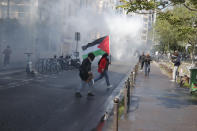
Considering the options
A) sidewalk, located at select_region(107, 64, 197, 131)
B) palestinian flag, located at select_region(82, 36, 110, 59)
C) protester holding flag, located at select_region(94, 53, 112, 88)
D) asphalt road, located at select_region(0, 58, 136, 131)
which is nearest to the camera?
asphalt road, located at select_region(0, 58, 136, 131)

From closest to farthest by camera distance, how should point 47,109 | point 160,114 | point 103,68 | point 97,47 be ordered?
1. point 47,109
2. point 160,114
3. point 97,47
4. point 103,68

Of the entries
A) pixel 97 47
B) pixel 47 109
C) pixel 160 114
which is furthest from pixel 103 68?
pixel 47 109

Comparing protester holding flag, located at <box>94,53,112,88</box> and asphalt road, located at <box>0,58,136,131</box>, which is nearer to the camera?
asphalt road, located at <box>0,58,136,131</box>

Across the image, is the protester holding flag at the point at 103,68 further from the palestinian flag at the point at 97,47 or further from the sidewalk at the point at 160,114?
the sidewalk at the point at 160,114

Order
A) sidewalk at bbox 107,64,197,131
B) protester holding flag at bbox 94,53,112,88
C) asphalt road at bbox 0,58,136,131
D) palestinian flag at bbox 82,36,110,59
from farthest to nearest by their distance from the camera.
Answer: protester holding flag at bbox 94,53,112,88 → palestinian flag at bbox 82,36,110,59 → sidewalk at bbox 107,64,197,131 → asphalt road at bbox 0,58,136,131

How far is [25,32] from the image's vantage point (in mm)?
27828

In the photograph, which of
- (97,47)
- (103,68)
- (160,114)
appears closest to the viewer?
(160,114)

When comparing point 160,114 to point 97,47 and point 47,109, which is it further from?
point 97,47

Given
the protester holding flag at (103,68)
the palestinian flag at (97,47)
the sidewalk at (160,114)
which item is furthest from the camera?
the protester holding flag at (103,68)

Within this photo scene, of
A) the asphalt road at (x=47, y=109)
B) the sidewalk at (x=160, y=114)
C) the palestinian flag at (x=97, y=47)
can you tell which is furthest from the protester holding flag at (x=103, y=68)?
the sidewalk at (x=160, y=114)

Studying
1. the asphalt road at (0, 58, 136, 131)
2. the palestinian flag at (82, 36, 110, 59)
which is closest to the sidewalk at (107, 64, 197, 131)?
the asphalt road at (0, 58, 136, 131)

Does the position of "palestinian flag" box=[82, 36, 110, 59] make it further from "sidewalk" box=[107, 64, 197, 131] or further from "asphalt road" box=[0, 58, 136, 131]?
"sidewalk" box=[107, 64, 197, 131]

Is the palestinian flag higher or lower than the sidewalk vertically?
higher

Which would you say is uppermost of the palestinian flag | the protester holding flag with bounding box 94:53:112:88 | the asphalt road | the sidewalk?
the palestinian flag
